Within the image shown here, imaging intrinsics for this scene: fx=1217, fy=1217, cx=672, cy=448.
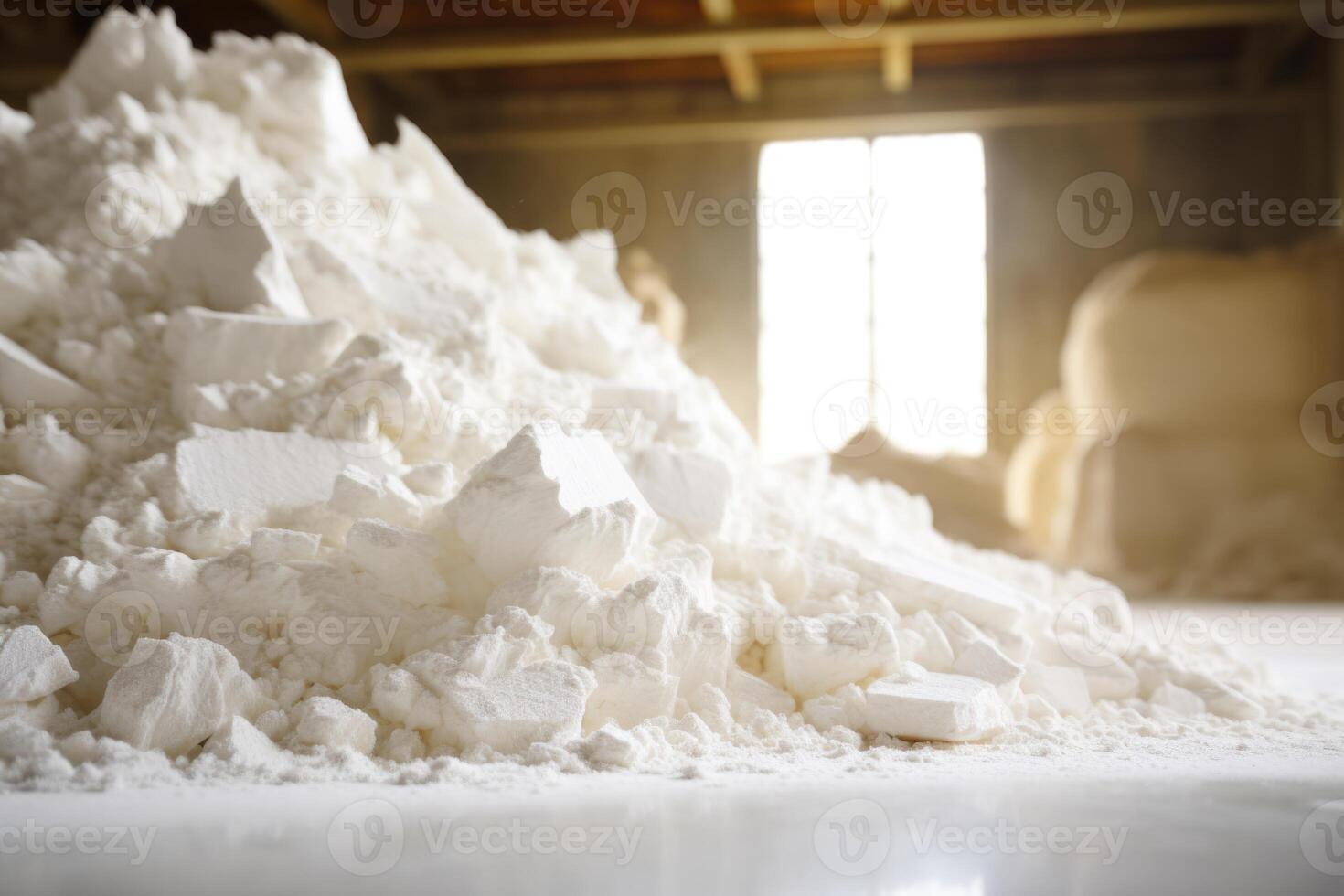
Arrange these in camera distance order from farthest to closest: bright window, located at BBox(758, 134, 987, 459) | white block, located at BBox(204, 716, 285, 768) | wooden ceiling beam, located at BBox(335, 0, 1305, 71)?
bright window, located at BBox(758, 134, 987, 459), wooden ceiling beam, located at BBox(335, 0, 1305, 71), white block, located at BBox(204, 716, 285, 768)

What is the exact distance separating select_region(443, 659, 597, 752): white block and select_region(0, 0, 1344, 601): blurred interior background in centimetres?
631

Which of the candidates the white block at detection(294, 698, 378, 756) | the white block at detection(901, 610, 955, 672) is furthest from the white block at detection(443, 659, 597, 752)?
the white block at detection(901, 610, 955, 672)

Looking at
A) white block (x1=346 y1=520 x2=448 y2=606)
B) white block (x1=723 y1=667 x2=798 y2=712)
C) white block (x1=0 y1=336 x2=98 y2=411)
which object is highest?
white block (x1=0 y1=336 x2=98 y2=411)

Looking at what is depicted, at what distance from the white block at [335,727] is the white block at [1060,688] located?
1313 mm

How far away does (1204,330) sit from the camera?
7199 millimetres

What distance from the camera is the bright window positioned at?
1053cm

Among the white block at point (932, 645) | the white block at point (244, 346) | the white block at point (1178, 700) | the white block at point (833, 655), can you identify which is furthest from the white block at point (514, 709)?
the white block at point (1178, 700)

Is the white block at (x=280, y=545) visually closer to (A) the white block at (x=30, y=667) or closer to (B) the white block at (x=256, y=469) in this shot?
(B) the white block at (x=256, y=469)

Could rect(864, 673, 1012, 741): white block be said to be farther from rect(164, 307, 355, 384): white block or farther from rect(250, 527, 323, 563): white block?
rect(164, 307, 355, 384): white block

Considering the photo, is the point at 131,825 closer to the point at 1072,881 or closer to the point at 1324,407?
the point at 1072,881

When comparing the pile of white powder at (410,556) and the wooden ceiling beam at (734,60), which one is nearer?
the pile of white powder at (410,556)

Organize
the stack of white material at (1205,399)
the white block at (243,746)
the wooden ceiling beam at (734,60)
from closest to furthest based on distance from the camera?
the white block at (243,746), the stack of white material at (1205,399), the wooden ceiling beam at (734,60)

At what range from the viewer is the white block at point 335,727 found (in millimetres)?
1920

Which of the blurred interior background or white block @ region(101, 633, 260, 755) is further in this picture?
the blurred interior background
